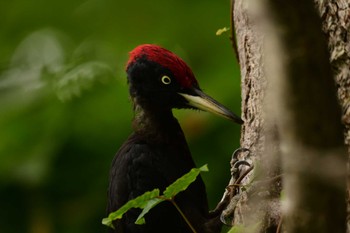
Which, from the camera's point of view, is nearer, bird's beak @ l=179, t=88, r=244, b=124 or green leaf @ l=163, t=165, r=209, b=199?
green leaf @ l=163, t=165, r=209, b=199

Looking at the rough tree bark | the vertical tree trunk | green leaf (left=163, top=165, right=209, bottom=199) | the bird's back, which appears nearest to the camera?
the rough tree bark

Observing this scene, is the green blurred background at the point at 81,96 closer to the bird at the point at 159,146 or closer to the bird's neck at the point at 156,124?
the bird at the point at 159,146

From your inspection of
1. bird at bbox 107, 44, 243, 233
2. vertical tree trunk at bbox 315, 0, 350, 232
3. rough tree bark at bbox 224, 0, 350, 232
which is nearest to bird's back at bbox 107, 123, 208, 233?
bird at bbox 107, 44, 243, 233

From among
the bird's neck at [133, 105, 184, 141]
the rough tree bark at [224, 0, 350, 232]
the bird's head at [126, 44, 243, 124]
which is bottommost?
the rough tree bark at [224, 0, 350, 232]

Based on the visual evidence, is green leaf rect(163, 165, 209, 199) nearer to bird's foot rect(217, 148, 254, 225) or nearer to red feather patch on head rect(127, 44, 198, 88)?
bird's foot rect(217, 148, 254, 225)

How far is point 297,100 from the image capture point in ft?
4.05

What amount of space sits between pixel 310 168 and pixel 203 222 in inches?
83.3

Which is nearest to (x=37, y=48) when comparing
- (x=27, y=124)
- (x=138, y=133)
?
(x=27, y=124)

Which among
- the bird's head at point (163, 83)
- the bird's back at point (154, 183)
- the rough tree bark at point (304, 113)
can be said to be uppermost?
the bird's head at point (163, 83)

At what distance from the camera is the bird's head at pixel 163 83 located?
11.6 feet

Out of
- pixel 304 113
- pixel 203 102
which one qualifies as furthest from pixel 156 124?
pixel 304 113

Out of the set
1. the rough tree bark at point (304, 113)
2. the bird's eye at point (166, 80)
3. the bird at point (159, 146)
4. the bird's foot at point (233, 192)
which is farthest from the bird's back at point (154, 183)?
the rough tree bark at point (304, 113)

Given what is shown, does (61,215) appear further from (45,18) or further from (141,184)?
(45,18)

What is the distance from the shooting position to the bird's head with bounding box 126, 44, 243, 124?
11.6 ft
